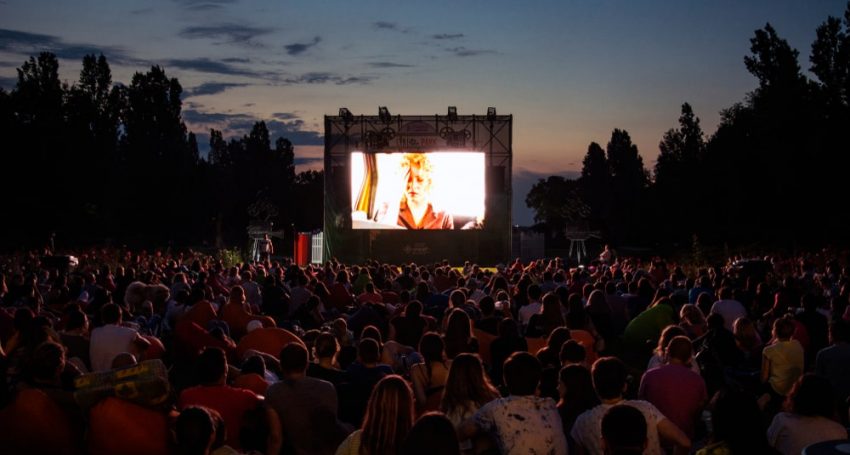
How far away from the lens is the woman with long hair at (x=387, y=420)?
14.9 ft

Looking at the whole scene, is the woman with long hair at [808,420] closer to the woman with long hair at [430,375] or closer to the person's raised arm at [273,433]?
the woman with long hair at [430,375]

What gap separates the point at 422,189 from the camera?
1275 inches

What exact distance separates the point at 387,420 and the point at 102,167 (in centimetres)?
4997

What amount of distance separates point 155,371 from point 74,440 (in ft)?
3.04

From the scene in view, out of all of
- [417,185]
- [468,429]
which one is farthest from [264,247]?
[468,429]

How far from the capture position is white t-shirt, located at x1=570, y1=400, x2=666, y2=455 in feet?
16.4

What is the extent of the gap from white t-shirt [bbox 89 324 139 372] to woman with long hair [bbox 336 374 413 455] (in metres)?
4.66

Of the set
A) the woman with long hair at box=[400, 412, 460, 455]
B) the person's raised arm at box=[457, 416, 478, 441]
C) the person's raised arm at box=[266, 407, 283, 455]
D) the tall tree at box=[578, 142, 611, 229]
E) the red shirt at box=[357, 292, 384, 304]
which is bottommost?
the person's raised arm at box=[266, 407, 283, 455]

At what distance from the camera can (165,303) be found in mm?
12070

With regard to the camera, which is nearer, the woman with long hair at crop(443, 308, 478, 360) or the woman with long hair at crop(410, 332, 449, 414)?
the woman with long hair at crop(410, 332, 449, 414)

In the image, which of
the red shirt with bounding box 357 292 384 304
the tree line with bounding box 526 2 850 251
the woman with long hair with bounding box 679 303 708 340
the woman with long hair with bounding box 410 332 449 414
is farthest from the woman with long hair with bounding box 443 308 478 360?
the tree line with bounding box 526 2 850 251

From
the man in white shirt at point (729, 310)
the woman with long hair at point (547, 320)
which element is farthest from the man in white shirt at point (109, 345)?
the man in white shirt at point (729, 310)

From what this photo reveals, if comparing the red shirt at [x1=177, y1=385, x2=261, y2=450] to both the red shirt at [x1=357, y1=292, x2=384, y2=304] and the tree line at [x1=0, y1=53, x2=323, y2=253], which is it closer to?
the red shirt at [x1=357, y1=292, x2=384, y2=304]

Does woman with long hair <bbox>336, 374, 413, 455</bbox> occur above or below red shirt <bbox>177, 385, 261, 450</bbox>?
above
